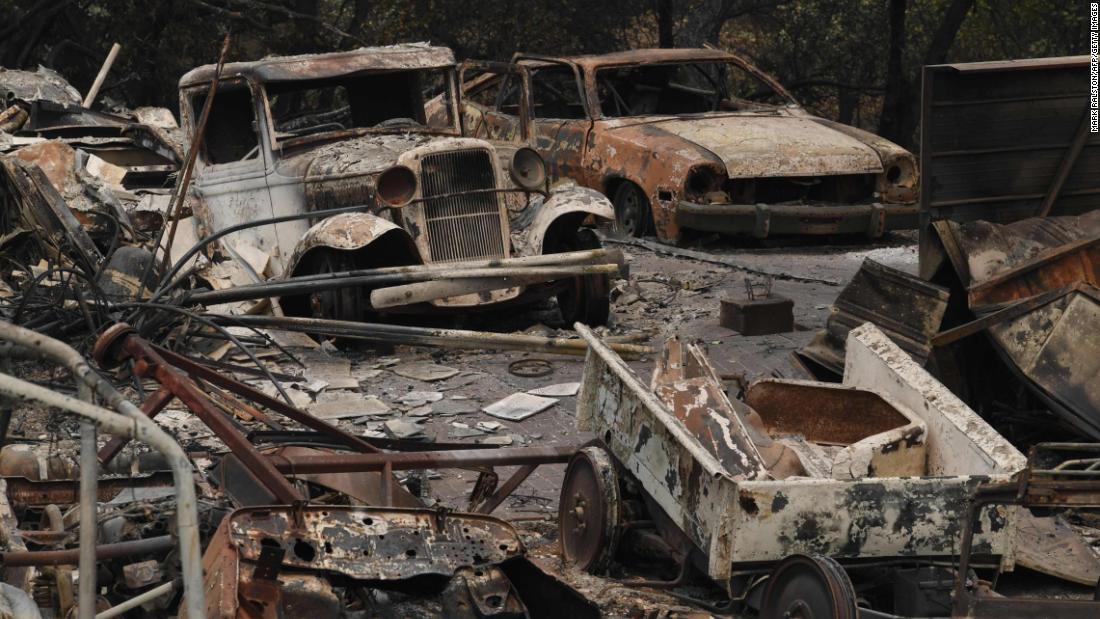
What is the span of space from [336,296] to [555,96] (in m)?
6.31

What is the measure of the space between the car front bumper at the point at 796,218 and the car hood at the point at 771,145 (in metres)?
0.31

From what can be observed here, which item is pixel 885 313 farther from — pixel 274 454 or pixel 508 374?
pixel 274 454

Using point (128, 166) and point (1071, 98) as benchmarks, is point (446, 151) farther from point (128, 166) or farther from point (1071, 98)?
point (128, 166)

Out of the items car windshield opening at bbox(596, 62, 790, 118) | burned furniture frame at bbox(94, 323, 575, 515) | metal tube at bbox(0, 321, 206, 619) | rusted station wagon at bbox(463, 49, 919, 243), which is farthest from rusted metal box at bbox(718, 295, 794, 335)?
metal tube at bbox(0, 321, 206, 619)

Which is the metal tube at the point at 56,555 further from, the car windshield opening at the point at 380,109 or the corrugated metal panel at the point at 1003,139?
the car windshield opening at the point at 380,109

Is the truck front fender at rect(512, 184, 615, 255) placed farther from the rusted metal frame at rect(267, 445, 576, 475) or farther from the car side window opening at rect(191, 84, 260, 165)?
the rusted metal frame at rect(267, 445, 576, 475)

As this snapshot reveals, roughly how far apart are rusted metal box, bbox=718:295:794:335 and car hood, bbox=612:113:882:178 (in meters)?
2.65

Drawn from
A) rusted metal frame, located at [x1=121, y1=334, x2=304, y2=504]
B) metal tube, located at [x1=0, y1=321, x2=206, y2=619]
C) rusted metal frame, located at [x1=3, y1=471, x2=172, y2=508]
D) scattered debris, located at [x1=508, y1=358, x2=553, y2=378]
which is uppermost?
metal tube, located at [x1=0, y1=321, x2=206, y2=619]

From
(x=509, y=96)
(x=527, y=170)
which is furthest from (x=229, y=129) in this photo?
(x=509, y=96)

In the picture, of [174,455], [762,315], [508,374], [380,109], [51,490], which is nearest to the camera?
[174,455]

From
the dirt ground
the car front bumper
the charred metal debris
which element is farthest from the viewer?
the car front bumper

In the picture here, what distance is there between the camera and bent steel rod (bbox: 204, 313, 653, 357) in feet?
27.6

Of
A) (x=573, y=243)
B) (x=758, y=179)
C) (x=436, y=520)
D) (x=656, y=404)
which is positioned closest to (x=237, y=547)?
(x=436, y=520)

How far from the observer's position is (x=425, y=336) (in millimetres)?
8391
